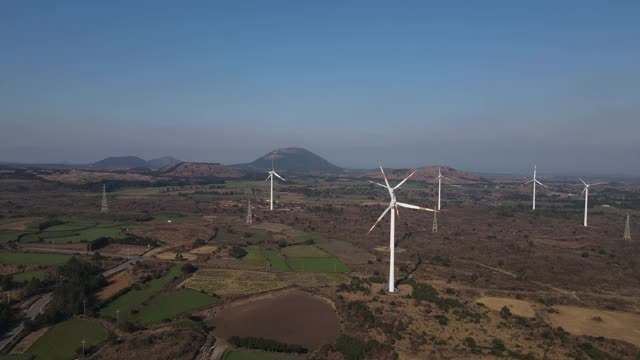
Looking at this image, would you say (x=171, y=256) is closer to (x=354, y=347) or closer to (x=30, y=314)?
(x=30, y=314)

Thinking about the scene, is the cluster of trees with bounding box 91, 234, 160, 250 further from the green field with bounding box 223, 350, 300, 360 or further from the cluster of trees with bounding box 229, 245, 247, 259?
the green field with bounding box 223, 350, 300, 360

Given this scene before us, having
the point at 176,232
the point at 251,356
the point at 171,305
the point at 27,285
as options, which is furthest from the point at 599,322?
the point at 176,232

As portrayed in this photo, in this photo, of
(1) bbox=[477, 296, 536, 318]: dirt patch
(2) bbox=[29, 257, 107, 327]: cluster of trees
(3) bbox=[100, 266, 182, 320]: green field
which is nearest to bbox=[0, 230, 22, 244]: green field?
(2) bbox=[29, 257, 107, 327]: cluster of trees

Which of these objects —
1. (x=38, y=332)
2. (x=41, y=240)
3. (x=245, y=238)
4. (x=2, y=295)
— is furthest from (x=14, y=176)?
(x=38, y=332)

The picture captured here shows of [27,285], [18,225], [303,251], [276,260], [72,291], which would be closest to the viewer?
[72,291]

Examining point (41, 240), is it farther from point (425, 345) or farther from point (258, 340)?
point (425, 345)

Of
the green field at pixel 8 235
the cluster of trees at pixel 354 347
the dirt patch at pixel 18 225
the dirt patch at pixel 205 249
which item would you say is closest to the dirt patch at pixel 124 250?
the dirt patch at pixel 205 249
